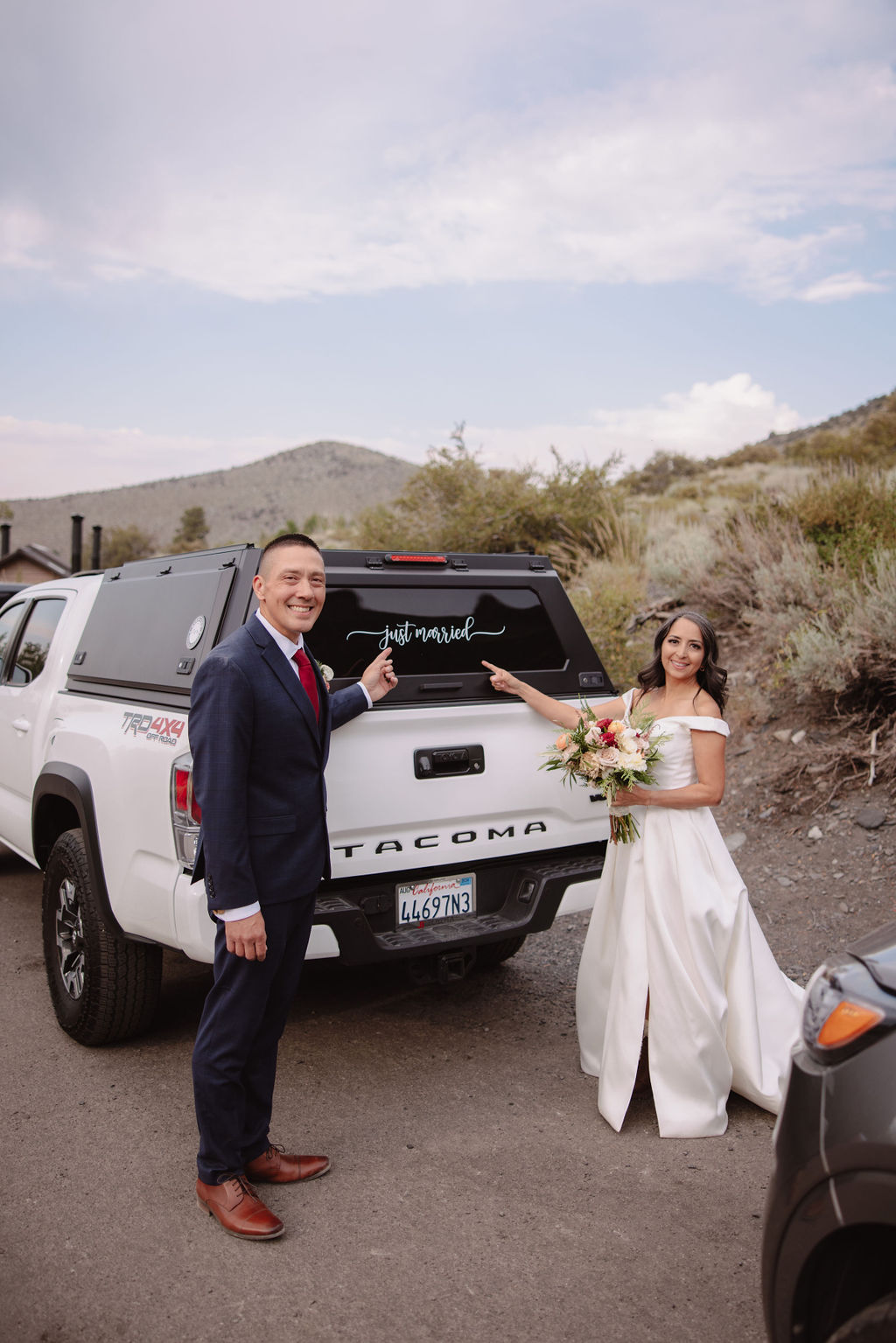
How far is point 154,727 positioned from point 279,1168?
5.18 feet

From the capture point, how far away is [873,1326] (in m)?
1.69

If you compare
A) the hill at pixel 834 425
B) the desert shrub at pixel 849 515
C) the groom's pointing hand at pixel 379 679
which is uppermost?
the hill at pixel 834 425

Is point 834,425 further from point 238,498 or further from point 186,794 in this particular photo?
point 238,498

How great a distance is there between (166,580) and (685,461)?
29.5 meters

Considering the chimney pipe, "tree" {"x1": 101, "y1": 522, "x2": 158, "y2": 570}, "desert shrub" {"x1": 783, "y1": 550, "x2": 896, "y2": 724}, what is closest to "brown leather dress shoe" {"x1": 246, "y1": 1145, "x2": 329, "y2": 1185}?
"desert shrub" {"x1": 783, "y1": 550, "x2": 896, "y2": 724}

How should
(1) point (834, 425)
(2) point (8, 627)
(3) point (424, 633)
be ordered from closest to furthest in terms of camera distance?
(3) point (424, 633)
(2) point (8, 627)
(1) point (834, 425)

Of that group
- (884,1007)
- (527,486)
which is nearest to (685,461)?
(527,486)

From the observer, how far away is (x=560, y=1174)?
330 cm

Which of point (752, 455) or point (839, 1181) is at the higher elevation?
point (752, 455)

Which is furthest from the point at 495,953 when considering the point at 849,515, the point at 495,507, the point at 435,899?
the point at 495,507

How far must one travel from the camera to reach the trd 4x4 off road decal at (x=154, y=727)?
355cm

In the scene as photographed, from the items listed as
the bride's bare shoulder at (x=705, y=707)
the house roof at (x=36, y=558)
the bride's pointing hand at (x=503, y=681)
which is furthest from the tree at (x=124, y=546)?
the bride's bare shoulder at (x=705, y=707)

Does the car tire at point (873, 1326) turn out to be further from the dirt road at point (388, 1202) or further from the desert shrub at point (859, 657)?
the desert shrub at point (859, 657)

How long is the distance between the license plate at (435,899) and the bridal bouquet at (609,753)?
0.59 m
